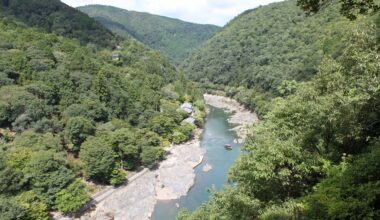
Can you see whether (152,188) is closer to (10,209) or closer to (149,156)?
(149,156)

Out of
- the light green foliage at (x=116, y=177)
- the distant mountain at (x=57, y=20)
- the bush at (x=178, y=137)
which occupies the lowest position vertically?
the light green foliage at (x=116, y=177)

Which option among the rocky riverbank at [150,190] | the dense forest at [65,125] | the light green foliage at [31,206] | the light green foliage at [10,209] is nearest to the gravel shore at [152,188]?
the rocky riverbank at [150,190]

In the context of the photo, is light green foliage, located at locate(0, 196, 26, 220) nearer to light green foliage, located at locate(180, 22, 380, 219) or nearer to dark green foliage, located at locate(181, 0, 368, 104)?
light green foliage, located at locate(180, 22, 380, 219)

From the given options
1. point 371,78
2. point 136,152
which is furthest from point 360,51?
point 136,152

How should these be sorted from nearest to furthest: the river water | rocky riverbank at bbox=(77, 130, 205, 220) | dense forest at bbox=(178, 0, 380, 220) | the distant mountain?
dense forest at bbox=(178, 0, 380, 220) → rocky riverbank at bbox=(77, 130, 205, 220) → the river water → the distant mountain

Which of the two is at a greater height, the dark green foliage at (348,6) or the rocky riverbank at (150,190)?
the dark green foliage at (348,6)

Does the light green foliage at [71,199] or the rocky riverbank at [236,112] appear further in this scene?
the rocky riverbank at [236,112]

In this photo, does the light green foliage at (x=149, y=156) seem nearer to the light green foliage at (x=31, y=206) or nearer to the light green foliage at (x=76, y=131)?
the light green foliage at (x=76, y=131)

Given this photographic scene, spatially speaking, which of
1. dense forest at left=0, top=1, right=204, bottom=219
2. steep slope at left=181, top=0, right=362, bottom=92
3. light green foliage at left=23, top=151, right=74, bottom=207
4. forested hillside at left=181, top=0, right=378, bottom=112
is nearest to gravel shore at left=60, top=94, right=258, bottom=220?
dense forest at left=0, top=1, right=204, bottom=219
